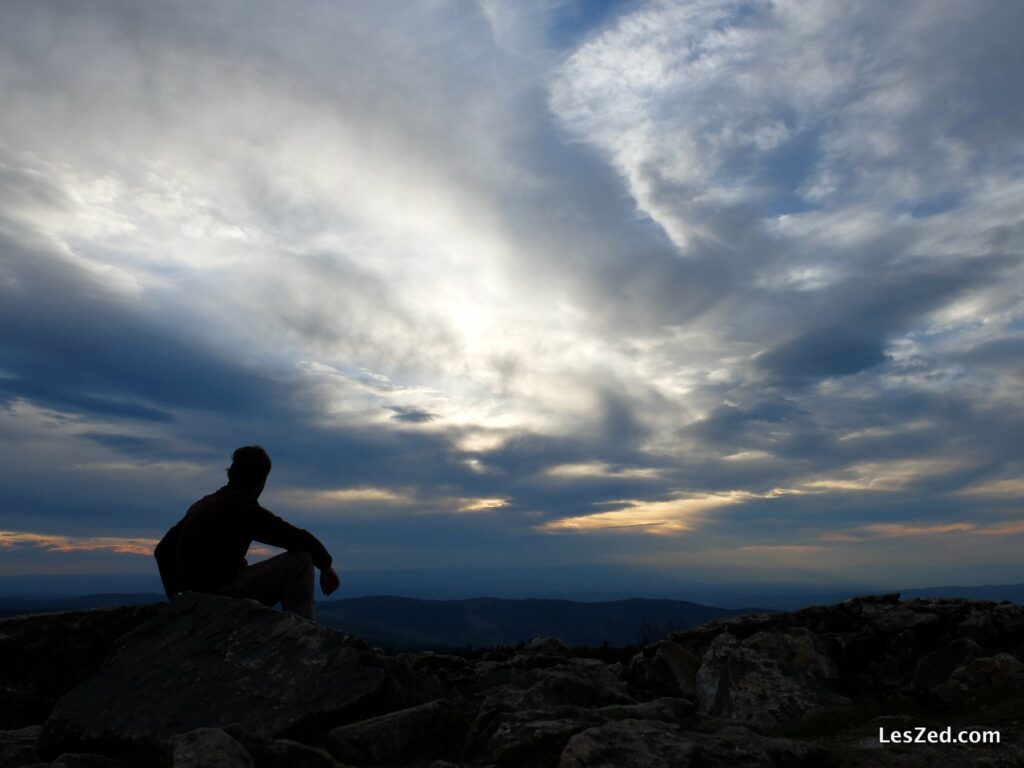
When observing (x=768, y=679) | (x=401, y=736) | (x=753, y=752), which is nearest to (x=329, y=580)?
(x=401, y=736)

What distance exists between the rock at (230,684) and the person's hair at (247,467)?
1.74m

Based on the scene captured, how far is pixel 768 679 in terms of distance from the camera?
12.7 m

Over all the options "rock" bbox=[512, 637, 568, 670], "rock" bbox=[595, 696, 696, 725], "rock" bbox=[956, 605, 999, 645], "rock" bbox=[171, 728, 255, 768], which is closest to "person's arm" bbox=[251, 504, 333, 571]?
"rock" bbox=[171, 728, 255, 768]

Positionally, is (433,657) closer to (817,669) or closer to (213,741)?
(817,669)

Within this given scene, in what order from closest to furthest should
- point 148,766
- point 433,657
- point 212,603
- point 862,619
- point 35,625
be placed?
point 148,766
point 212,603
point 35,625
point 862,619
point 433,657

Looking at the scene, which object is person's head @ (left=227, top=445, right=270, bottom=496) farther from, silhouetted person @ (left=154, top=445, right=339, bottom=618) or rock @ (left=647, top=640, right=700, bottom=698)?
rock @ (left=647, top=640, right=700, bottom=698)

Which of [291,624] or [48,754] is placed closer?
[48,754]

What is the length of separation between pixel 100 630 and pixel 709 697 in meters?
10.5

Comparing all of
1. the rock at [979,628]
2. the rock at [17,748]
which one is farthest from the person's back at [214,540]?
the rock at [979,628]

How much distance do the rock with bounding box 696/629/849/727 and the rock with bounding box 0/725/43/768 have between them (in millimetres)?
10226

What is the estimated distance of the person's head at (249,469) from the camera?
10.5m

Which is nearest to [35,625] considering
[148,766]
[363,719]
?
[148,766]

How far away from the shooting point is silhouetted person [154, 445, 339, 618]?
1009 centimetres

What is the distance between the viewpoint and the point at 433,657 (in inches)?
778
